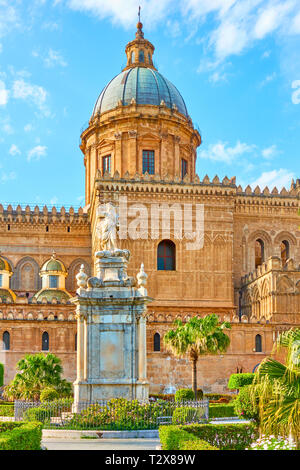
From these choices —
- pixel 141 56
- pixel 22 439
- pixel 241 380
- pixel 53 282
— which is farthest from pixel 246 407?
pixel 141 56

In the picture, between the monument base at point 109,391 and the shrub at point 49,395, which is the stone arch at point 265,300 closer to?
the shrub at point 49,395

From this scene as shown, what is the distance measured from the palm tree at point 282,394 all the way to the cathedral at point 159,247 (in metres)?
23.0

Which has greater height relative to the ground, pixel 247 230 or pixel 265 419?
pixel 247 230

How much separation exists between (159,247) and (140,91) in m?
14.0

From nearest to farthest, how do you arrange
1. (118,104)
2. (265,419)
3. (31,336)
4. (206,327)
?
(265,419), (206,327), (31,336), (118,104)

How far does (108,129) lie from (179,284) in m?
14.8

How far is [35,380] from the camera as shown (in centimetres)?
2736

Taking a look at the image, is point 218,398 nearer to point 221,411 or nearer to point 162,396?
point 162,396

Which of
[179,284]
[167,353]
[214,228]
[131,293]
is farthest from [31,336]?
[131,293]

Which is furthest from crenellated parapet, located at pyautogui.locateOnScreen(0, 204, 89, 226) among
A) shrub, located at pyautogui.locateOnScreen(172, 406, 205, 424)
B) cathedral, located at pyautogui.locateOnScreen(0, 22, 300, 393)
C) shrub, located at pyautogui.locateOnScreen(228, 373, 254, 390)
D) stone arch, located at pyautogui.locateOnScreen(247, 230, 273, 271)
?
shrub, located at pyautogui.locateOnScreen(172, 406, 205, 424)

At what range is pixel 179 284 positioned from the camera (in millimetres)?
41188

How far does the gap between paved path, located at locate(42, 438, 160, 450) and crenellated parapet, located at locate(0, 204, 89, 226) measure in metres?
31.3

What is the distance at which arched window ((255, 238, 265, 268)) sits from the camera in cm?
4688
